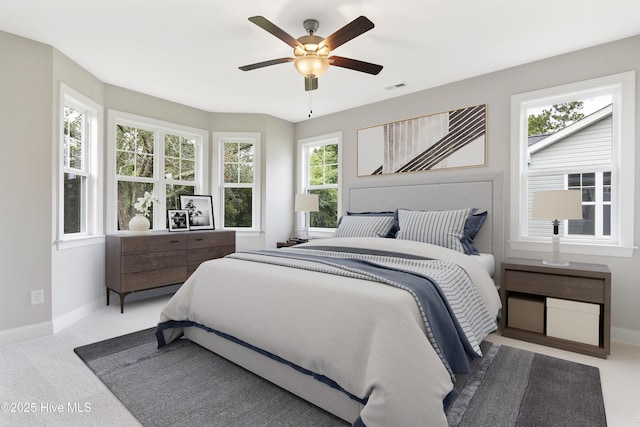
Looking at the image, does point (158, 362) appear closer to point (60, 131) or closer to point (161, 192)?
point (60, 131)

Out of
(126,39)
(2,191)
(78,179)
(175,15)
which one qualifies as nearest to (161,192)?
(78,179)

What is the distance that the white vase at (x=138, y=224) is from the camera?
3869mm

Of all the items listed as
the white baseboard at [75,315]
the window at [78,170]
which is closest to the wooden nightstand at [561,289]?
the white baseboard at [75,315]

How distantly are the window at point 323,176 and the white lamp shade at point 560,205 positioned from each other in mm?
2595

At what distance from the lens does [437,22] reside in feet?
8.43

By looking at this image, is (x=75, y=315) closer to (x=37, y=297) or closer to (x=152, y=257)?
(x=37, y=297)

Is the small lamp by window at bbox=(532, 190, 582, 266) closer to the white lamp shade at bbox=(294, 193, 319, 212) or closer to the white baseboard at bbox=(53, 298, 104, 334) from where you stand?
the white lamp shade at bbox=(294, 193, 319, 212)

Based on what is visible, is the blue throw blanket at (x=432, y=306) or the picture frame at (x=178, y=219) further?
the picture frame at (x=178, y=219)

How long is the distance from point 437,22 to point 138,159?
3.80m

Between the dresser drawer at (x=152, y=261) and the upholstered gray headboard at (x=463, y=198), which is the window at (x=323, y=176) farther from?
the dresser drawer at (x=152, y=261)

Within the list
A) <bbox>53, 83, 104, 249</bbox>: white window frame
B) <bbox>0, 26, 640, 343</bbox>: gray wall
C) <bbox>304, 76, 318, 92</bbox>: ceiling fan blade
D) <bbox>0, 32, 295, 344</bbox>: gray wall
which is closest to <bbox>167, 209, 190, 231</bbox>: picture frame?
<bbox>53, 83, 104, 249</bbox>: white window frame

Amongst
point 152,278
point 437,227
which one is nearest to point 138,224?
point 152,278

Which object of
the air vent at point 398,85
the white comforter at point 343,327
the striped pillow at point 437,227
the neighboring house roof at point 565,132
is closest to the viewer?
the white comforter at point 343,327

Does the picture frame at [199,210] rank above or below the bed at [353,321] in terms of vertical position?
above
